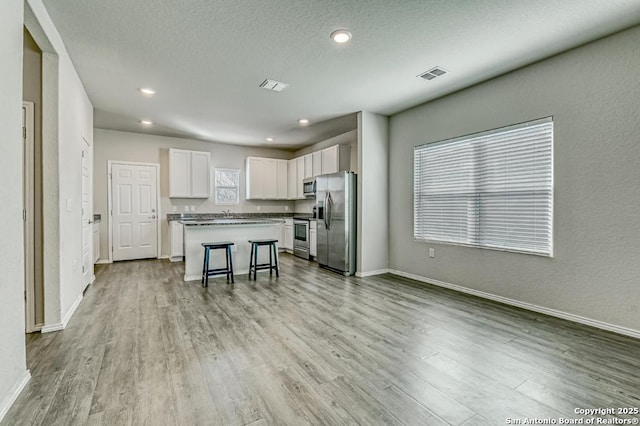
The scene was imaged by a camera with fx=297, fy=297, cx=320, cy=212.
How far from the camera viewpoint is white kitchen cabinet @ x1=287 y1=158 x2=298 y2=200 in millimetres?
7707

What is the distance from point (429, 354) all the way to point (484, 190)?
2.43m

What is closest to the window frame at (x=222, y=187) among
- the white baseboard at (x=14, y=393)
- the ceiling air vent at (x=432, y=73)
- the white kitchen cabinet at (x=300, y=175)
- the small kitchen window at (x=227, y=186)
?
the small kitchen window at (x=227, y=186)

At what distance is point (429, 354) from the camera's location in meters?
2.36

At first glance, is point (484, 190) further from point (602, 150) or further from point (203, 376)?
point (203, 376)

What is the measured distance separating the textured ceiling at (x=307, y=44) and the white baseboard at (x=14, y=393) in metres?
2.76

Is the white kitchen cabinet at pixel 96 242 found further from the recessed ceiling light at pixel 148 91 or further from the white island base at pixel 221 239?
the recessed ceiling light at pixel 148 91

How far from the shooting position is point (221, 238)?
5035 millimetres

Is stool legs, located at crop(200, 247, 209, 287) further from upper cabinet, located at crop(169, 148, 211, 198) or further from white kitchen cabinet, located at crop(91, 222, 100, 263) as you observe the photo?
upper cabinet, located at crop(169, 148, 211, 198)

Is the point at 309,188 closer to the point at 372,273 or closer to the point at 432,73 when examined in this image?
the point at 372,273

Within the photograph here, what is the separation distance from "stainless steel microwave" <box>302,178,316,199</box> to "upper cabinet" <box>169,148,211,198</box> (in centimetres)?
227

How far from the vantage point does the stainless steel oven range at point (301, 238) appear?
6723 millimetres

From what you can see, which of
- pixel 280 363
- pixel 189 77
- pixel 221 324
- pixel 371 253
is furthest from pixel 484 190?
pixel 189 77

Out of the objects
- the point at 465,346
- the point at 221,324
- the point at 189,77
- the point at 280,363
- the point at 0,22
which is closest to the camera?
the point at 0,22

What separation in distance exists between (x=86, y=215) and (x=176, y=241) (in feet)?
7.82
